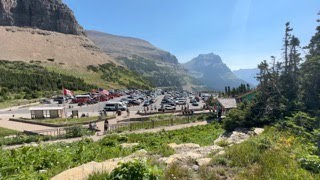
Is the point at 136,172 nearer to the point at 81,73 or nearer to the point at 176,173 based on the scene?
the point at 176,173

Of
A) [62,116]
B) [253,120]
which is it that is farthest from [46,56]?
[253,120]

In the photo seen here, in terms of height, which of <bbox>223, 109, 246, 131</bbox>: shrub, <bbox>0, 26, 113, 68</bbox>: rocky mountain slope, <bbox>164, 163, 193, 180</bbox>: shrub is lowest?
<bbox>223, 109, 246, 131</bbox>: shrub

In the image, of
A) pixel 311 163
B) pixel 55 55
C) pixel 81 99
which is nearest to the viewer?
pixel 311 163

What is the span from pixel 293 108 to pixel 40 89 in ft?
272

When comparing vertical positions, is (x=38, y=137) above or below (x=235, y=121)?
below

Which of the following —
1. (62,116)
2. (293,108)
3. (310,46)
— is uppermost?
(310,46)

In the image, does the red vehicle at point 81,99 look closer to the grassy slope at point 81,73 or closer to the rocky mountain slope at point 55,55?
the rocky mountain slope at point 55,55

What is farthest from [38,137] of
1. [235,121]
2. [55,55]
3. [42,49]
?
[42,49]

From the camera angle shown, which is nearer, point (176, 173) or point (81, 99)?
point (176, 173)

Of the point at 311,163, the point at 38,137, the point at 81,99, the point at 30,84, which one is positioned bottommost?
the point at 38,137


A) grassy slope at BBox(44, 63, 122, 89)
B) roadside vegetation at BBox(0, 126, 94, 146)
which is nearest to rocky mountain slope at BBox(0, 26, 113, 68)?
grassy slope at BBox(44, 63, 122, 89)

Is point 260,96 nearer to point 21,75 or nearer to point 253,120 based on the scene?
point 253,120

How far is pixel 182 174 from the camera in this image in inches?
287

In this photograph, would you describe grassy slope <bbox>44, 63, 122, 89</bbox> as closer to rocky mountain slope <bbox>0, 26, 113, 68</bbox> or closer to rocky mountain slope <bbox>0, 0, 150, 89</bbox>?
rocky mountain slope <bbox>0, 0, 150, 89</bbox>
